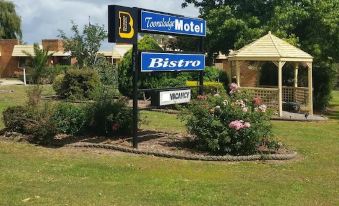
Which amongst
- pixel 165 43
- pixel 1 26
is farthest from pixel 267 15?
pixel 1 26

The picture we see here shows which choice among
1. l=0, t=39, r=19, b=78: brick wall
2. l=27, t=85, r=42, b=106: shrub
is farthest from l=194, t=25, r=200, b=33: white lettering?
l=0, t=39, r=19, b=78: brick wall

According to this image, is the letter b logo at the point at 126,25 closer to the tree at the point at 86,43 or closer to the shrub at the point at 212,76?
the shrub at the point at 212,76

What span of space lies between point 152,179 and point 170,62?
4373mm

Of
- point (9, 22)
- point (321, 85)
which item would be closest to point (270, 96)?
point (321, 85)

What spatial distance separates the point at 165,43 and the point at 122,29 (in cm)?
2113

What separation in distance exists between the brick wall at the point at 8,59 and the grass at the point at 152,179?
45982 mm

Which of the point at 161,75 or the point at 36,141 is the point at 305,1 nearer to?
the point at 161,75

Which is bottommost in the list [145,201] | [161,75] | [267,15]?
[145,201]

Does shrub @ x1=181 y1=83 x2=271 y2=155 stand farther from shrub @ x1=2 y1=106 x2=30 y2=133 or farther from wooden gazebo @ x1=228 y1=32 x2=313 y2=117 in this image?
wooden gazebo @ x1=228 y1=32 x2=313 y2=117

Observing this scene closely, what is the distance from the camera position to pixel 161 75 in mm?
22328

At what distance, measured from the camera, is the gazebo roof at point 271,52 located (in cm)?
2023

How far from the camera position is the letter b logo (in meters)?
10.9

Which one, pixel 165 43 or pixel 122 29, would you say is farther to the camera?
pixel 165 43

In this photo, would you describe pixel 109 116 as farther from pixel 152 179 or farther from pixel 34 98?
pixel 152 179
